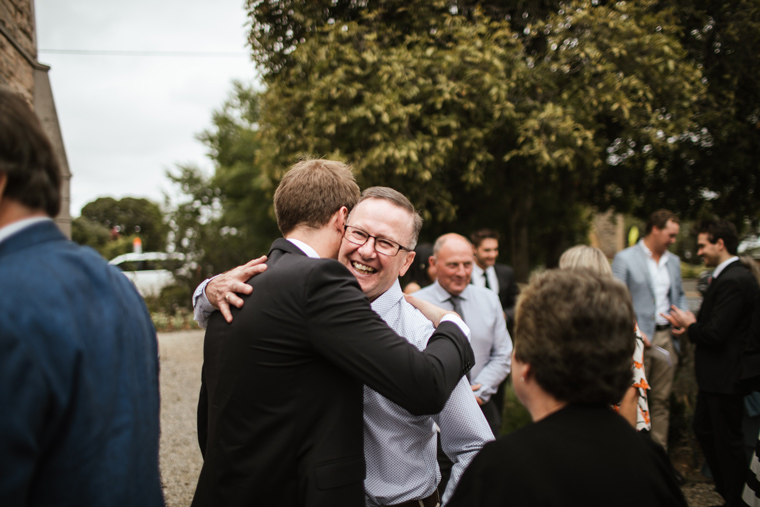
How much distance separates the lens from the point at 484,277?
5570mm

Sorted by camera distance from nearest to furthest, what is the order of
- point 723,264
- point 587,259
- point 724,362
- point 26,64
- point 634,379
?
point 634,379, point 587,259, point 724,362, point 723,264, point 26,64

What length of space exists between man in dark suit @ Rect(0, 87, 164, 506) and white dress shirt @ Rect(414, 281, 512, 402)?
291 cm

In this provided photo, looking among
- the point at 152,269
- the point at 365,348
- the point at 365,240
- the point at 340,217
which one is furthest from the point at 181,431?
the point at 152,269

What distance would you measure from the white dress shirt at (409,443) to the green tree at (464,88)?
15.1 ft

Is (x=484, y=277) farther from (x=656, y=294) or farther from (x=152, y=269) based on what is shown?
(x=152, y=269)

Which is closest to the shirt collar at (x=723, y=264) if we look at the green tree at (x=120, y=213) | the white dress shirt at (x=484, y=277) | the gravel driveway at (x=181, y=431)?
the gravel driveway at (x=181, y=431)

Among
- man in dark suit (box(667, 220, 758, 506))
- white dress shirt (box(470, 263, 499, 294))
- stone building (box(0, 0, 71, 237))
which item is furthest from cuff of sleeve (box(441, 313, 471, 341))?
stone building (box(0, 0, 71, 237))

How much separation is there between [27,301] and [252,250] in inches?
595

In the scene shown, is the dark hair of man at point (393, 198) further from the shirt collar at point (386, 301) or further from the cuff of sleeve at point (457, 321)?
the cuff of sleeve at point (457, 321)

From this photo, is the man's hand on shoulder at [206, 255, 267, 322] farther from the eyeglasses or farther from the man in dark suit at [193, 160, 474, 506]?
the eyeglasses

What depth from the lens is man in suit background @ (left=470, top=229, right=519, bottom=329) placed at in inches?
219

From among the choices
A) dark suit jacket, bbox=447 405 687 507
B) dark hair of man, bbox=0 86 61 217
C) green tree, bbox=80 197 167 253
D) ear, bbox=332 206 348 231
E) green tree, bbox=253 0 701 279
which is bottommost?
dark suit jacket, bbox=447 405 687 507

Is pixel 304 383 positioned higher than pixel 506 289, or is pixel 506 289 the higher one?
pixel 304 383

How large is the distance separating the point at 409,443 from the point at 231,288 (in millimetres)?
841
